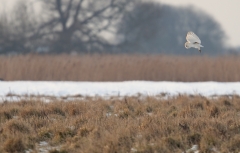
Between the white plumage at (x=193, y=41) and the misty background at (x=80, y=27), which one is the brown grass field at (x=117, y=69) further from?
the misty background at (x=80, y=27)

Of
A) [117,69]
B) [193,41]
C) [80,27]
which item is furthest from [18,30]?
[193,41]

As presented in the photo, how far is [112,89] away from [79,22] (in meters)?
23.3

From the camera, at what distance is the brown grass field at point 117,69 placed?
1535 centimetres

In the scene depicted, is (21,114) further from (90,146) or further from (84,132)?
(90,146)

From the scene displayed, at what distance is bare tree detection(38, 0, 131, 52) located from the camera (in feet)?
111

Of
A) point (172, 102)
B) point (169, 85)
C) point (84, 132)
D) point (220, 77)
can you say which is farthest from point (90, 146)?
point (220, 77)

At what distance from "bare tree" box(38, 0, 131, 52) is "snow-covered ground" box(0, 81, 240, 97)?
19.5 meters

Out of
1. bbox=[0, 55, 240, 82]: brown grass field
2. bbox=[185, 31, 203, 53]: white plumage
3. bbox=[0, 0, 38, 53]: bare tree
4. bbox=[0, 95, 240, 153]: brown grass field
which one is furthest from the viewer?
bbox=[0, 0, 38, 53]: bare tree

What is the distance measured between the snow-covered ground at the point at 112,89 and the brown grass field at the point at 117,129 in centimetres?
A: 361

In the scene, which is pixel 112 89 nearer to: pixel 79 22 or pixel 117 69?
pixel 117 69

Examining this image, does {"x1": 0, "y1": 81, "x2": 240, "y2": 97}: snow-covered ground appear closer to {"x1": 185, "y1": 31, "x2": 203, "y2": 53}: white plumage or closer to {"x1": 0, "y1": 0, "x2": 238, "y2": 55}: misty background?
{"x1": 185, "y1": 31, "x2": 203, "y2": 53}: white plumage

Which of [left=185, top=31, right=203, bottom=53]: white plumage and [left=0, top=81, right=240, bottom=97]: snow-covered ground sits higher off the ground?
[left=185, top=31, right=203, bottom=53]: white plumage

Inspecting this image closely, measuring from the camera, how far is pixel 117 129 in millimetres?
6035

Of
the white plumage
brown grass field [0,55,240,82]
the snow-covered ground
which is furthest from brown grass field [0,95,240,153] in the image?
brown grass field [0,55,240,82]
